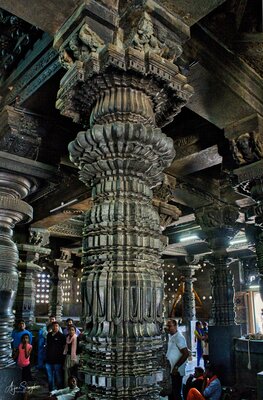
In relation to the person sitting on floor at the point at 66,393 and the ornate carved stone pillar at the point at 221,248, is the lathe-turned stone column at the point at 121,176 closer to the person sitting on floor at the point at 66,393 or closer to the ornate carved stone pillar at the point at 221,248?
the person sitting on floor at the point at 66,393

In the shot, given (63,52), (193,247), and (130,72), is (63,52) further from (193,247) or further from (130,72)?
(193,247)

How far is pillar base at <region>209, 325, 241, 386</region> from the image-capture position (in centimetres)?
676

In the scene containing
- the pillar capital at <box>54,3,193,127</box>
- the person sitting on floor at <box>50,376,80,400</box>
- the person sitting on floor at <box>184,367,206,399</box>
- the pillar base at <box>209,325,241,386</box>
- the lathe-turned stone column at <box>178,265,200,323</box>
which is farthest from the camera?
the lathe-turned stone column at <box>178,265,200,323</box>

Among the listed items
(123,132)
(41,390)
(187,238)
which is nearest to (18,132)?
(123,132)

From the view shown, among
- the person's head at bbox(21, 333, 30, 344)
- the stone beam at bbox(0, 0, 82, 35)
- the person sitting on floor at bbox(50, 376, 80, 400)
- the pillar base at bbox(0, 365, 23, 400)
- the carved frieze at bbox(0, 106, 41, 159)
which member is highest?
the stone beam at bbox(0, 0, 82, 35)

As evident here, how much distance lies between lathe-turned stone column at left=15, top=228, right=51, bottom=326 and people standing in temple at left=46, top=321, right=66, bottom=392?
184 centimetres

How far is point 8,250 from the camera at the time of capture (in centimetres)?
434

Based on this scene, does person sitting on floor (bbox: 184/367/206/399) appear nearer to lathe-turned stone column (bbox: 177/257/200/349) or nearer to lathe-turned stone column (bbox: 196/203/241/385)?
lathe-turned stone column (bbox: 196/203/241/385)

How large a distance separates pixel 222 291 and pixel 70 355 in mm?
3332

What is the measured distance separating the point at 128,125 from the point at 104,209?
548 millimetres

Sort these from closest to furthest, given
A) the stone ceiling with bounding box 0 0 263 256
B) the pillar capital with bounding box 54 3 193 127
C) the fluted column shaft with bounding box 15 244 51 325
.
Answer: the pillar capital with bounding box 54 3 193 127
the stone ceiling with bounding box 0 0 263 256
the fluted column shaft with bounding box 15 244 51 325

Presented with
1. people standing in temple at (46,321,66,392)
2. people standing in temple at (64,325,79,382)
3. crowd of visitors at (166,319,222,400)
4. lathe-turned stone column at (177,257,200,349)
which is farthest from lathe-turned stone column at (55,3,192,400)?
lathe-turned stone column at (177,257,200,349)

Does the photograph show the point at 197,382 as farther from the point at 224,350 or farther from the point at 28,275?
the point at 28,275

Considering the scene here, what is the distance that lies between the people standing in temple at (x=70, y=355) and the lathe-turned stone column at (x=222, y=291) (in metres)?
2.80
